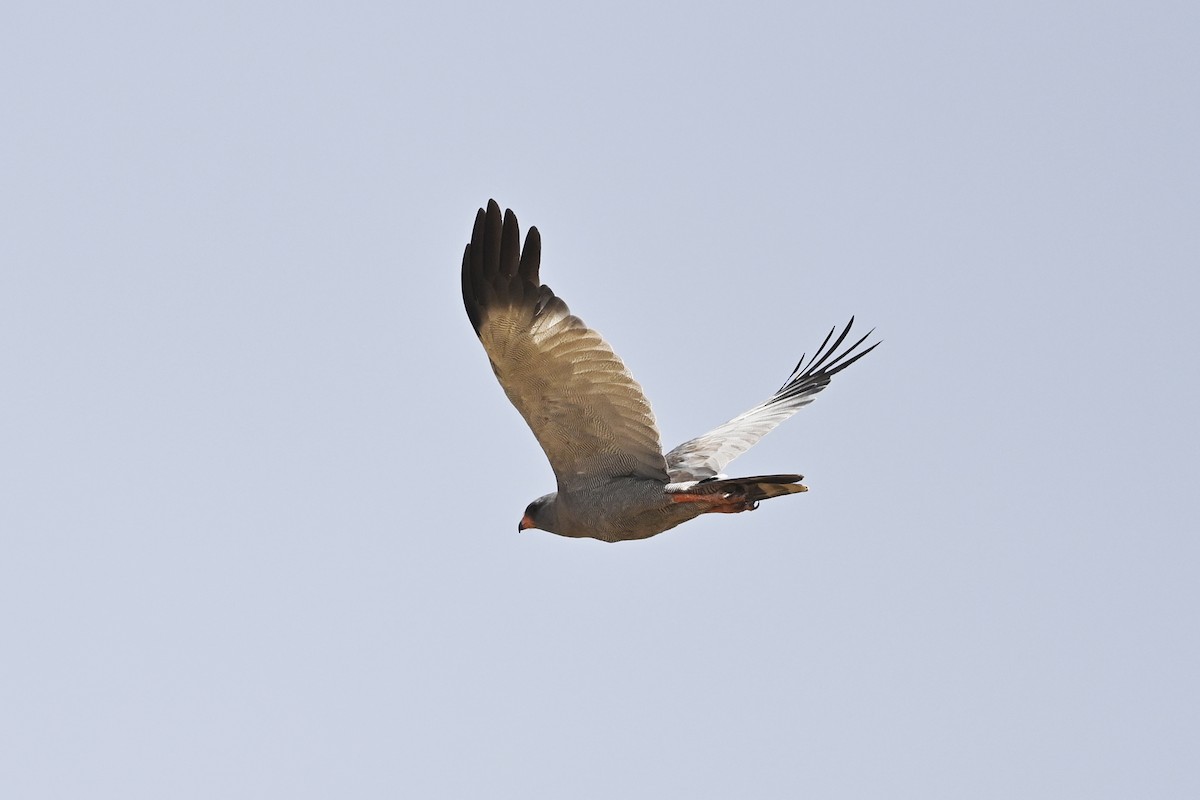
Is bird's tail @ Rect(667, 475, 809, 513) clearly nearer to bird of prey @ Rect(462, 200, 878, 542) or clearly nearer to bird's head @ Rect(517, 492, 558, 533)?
bird of prey @ Rect(462, 200, 878, 542)

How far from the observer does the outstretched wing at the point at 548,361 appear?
1266 cm

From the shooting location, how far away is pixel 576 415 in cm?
1345

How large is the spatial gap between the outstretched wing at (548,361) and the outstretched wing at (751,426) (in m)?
0.68

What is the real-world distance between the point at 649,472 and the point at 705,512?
68 centimetres

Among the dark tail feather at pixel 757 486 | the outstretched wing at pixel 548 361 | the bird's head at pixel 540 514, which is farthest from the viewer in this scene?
the bird's head at pixel 540 514

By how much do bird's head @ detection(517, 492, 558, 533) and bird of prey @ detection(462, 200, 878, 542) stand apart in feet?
0.04

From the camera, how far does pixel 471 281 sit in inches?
499

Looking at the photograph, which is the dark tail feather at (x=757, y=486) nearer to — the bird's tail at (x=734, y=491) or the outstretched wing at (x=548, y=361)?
the bird's tail at (x=734, y=491)

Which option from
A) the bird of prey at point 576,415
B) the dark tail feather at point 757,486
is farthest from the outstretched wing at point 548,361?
the dark tail feather at point 757,486

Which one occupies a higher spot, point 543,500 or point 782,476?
point 543,500

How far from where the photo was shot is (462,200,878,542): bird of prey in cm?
1266

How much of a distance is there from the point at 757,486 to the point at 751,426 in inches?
163

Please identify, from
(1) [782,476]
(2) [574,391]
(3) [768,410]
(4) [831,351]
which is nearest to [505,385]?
(2) [574,391]

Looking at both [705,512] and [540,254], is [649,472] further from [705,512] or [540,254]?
[540,254]
